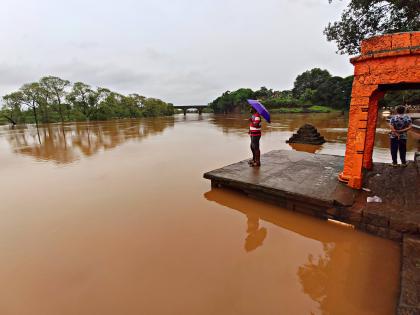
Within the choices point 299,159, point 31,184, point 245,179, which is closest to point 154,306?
point 245,179

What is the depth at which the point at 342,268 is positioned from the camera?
2.71 meters

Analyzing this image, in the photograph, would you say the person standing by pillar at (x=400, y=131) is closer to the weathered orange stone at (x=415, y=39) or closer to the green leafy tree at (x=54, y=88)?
the weathered orange stone at (x=415, y=39)

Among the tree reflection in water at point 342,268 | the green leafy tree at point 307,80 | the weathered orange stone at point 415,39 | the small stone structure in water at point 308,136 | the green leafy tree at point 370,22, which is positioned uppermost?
the green leafy tree at point 307,80

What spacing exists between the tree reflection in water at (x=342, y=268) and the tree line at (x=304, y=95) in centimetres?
5734

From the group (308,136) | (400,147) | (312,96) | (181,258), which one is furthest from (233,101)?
(181,258)

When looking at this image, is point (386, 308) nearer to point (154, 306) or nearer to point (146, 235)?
point (154, 306)

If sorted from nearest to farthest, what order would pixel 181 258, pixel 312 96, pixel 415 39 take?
pixel 181 258
pixel 415 39
pixel 312 96

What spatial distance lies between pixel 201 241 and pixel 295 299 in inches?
58.0

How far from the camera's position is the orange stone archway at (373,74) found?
3.47 metres

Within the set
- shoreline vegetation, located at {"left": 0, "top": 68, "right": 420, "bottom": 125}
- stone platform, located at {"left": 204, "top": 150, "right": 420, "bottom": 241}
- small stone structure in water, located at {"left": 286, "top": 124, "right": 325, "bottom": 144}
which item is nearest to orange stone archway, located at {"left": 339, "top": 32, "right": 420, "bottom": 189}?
stone platform, located at {"left": 204, "top": 150, "right": 420, "bottom": 241}

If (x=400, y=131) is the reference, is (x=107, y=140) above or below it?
below

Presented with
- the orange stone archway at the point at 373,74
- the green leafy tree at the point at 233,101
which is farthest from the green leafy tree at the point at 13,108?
the green leafy tree at the point at 233,101

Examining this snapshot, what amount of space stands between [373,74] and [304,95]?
64.0 m

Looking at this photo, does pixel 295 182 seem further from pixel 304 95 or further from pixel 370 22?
pixel 304 95
